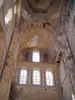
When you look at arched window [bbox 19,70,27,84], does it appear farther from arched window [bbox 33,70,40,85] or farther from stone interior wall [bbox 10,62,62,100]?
arched window [bbox 33,70,40,85]

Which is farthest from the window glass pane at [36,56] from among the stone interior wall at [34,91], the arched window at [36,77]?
the stone interior wall at [34,91]

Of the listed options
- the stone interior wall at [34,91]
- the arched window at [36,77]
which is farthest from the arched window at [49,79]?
the arched window at [36,77]

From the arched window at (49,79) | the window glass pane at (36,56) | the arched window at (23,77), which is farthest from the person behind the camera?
the window glass pane at (36,56)

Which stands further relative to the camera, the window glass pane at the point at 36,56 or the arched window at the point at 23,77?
the window glass pane at the point at 36,56

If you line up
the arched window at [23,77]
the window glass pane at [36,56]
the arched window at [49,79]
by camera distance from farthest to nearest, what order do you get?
the window glass pane at [36,56], the arched window at [49,79], the arched window at [23,77]

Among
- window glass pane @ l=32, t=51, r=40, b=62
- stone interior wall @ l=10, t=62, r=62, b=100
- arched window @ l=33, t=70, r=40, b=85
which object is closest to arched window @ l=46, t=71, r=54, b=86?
stone interior wall @ l=10, t=62, r=62, b=100

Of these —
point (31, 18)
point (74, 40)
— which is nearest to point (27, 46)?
point (31, 18)

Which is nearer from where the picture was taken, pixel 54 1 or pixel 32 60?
pixel 54 1

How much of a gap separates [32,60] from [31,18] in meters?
4.60

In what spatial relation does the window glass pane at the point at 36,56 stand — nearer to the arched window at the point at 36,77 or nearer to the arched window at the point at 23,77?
the arched window at the point at 36,77

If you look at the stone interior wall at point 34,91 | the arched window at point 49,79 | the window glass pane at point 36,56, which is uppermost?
the window glass pane at point 36,56

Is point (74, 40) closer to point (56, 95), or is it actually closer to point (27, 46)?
point (56, 95)

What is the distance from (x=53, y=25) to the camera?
14430 millimetres

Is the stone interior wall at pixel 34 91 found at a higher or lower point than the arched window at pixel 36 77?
lower
